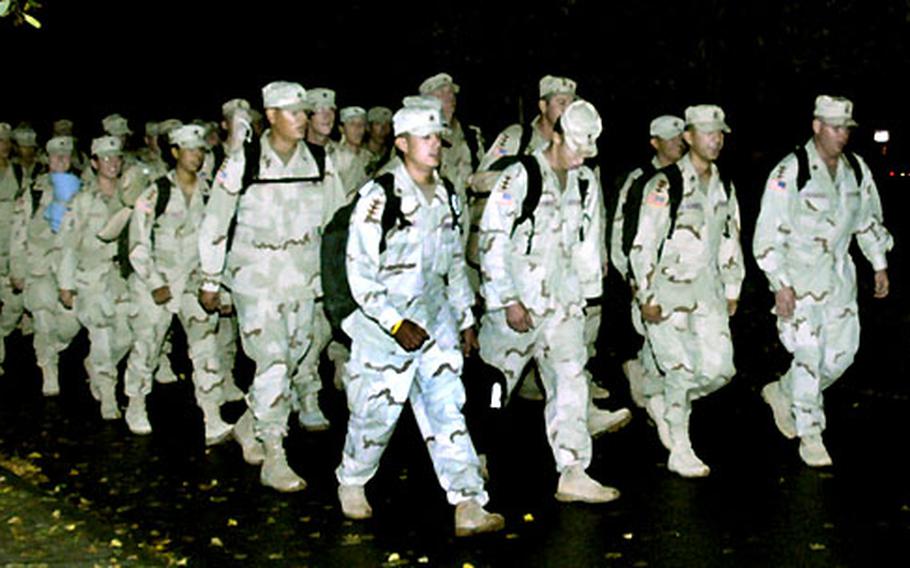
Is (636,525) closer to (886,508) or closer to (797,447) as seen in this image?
(886,508)

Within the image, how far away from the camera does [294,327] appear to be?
10820 millimetres

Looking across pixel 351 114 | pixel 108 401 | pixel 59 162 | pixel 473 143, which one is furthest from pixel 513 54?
pixel 108 401

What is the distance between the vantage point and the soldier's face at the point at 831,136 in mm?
10891

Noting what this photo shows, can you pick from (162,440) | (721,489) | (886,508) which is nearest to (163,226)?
(162,440)

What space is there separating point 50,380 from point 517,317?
20.8ft

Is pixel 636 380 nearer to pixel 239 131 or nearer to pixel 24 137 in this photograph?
pixel 239 131

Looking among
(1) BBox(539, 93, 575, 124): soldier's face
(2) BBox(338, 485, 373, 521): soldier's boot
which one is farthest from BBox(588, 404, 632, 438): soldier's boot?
(2) BBox(338, 485, 373, 521): soldier's boot

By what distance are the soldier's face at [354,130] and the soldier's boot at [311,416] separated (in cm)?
368

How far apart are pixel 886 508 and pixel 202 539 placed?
3.70 m

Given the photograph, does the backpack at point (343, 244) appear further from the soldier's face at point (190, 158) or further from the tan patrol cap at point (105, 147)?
the tan patrol cap at point (105, 147)

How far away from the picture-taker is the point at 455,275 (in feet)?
31.2

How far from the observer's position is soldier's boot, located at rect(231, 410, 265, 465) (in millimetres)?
11367

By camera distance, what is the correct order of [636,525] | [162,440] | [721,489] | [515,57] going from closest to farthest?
[636,525], [721,489], [162,440], [515,57]

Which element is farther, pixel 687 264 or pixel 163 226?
pixel 163 226
